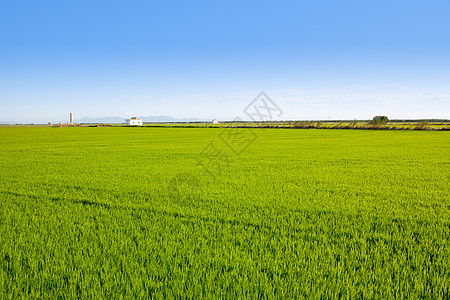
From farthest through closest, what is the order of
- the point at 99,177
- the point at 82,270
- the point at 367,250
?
the point at 99,177, the point at 367,250, the point at 82,270

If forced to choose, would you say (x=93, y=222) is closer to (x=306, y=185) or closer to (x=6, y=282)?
(x=6, y=282)

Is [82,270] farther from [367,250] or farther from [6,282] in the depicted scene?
[367,250]

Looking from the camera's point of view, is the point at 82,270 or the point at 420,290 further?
the point at 82,270

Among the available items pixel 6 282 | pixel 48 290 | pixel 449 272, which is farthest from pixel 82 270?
pixel 449 272

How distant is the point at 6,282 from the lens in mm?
3457

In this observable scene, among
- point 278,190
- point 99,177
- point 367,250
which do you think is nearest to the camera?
point 367,250

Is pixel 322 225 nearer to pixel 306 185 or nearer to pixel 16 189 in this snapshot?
pixel 306 185

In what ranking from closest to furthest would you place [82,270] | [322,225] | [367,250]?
[82,270]
[367,250]
[322,225]

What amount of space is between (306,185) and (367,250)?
15.8ft

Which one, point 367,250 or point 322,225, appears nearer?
point 367,250

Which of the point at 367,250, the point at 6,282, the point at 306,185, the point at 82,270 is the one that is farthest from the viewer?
the point at 306,185

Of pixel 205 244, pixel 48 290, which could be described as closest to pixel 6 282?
pixel 48 290

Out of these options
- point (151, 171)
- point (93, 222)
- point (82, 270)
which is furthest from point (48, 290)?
point (151, 171)

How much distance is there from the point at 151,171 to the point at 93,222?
6.52 meters
